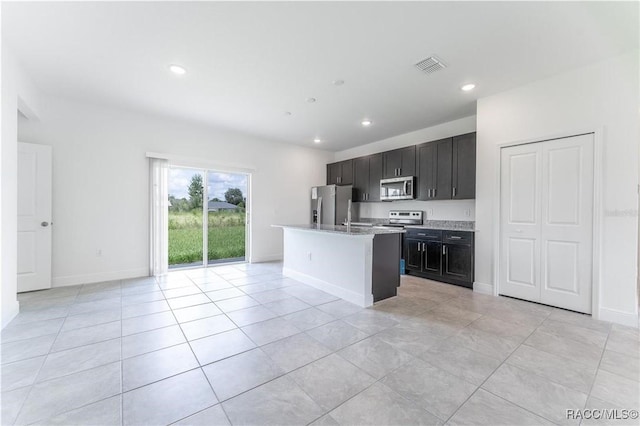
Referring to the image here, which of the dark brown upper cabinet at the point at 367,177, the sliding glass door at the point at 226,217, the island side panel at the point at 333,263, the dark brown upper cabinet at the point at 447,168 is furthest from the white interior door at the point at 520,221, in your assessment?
the sliding glass door at the point at 226,217

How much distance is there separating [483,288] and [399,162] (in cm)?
277

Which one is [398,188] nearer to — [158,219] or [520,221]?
[520,221]

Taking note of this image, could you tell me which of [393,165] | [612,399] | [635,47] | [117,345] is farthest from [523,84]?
[117,345]

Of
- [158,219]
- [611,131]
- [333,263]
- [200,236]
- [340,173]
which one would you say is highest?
[340,173]

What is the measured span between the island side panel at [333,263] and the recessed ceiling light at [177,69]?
2.67 meters

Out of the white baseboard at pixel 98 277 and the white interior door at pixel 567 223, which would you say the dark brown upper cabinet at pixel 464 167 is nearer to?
the white interior door at pixel 567 223

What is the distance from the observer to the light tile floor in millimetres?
1548

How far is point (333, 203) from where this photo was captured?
20.6 ft

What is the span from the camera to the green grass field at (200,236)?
5168 millimetres

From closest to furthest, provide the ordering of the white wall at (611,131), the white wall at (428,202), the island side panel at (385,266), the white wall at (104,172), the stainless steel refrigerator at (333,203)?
the white wall at (611,131), the island side panel at (385,266), the white wall at (104,172), the white wall at (428,202), the stainless steel refrigerator at (333,203)

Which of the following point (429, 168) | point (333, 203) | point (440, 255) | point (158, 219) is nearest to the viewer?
point (440, 255)

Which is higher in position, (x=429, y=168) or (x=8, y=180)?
(x=429, y=168)

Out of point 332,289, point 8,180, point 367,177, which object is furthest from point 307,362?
point 367,177

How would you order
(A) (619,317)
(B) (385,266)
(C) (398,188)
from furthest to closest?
(C) (398,188), (B) (385,266), (A) (619,317)
